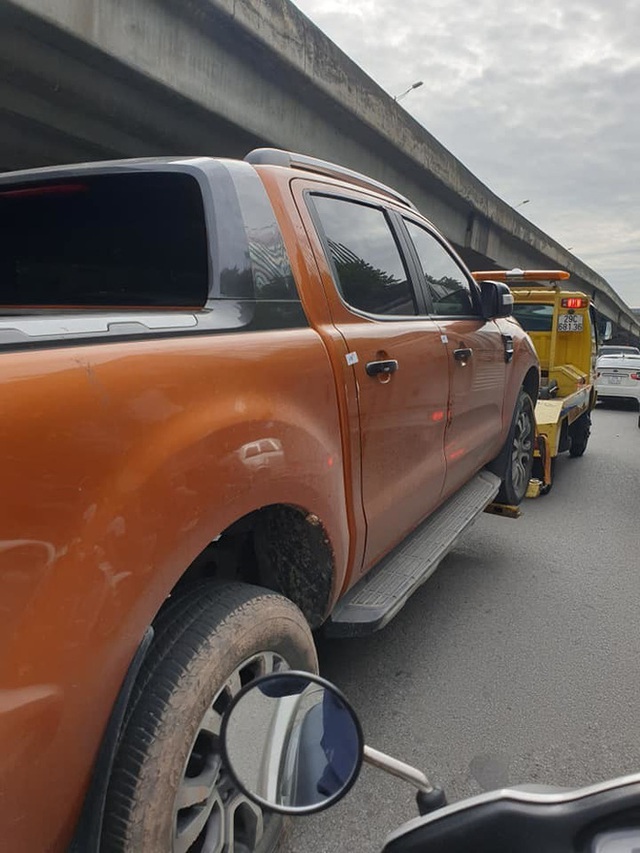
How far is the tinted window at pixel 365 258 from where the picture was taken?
2.59 meters

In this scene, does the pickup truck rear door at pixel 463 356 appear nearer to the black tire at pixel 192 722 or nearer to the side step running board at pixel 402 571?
the side step running board at pixel 402 571

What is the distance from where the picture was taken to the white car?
1492 centimetres

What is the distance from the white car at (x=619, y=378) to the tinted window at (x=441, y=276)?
12.2 m

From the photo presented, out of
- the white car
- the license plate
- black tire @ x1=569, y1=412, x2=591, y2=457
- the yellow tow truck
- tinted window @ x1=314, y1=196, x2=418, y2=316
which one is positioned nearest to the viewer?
tinted window @ x1=314, y1=196, x2=418, y2=316

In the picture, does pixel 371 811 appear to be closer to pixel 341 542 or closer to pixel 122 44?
pixel 341 542

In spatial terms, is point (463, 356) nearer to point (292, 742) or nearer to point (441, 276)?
point (441, 276)

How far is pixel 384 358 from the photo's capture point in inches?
101

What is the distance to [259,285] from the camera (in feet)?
6.79

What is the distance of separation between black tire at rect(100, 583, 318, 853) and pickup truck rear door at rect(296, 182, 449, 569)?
0.81m

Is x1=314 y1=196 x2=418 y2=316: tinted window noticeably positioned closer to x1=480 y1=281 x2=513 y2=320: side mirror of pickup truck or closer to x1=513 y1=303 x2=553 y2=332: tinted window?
x1=480 y1=281 x2=513 y2=320: side mirror of pickup truck

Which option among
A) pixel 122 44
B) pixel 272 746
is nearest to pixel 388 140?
pixel 122 44

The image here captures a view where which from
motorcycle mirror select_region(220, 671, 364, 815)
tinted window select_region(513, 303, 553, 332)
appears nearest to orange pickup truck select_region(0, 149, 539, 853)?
motorcycle mirror select_region(220, 671, 364, 815)

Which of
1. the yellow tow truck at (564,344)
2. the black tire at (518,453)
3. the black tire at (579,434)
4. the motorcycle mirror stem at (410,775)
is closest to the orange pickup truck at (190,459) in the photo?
the motorcycle mirror stem at (410,775)

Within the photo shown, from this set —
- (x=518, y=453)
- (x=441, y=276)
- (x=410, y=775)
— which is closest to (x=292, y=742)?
(x=410, y=775)
